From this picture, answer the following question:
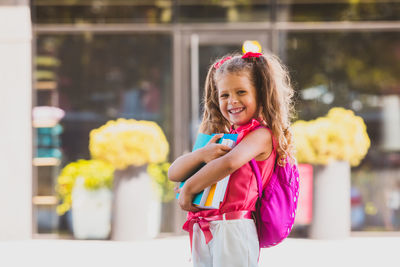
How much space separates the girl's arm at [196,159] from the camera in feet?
8.05

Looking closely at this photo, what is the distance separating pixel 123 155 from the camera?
7.54m

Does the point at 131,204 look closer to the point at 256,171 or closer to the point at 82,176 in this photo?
the point at 82,176

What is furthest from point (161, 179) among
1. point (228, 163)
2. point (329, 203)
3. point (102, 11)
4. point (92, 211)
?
point (228, 163)

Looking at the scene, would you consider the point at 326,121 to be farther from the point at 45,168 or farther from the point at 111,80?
the point at 45,168

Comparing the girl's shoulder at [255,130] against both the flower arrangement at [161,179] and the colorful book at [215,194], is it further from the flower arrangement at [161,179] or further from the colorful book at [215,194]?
the flower arrangement at [161,179]

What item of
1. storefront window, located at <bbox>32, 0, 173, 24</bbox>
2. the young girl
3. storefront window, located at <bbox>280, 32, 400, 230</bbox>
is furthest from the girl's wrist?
storefront window, located at <bbox>32, 0, 173, 24</bbox>

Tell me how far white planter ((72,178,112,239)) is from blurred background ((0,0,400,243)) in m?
0.66

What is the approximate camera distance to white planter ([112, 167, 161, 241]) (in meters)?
7.65

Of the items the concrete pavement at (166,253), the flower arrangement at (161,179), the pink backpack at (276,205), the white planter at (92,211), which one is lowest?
the concrete pavement at (166,253)

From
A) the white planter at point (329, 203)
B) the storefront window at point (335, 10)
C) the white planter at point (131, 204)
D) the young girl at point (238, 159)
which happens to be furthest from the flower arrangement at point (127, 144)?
the young girl at point (238, 159)

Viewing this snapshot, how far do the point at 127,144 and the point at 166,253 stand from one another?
146 centimetres
